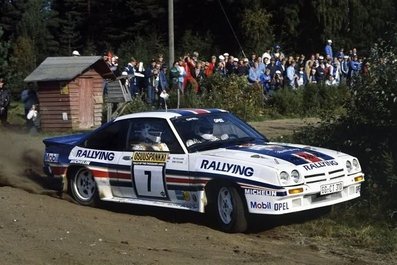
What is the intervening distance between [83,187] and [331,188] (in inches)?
152

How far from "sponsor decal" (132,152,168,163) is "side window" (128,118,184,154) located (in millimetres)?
85

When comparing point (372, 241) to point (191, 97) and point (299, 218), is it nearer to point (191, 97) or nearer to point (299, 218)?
point (299, 218)

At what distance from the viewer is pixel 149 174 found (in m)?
9.59

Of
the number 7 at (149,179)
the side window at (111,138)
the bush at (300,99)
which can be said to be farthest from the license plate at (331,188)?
the bush at (300,99)

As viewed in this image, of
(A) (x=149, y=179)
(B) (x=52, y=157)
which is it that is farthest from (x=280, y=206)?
(B) (x=52, y=157)

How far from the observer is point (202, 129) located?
31.9ft

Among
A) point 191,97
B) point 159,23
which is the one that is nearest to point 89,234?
point 191,97

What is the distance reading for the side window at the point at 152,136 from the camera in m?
9.53

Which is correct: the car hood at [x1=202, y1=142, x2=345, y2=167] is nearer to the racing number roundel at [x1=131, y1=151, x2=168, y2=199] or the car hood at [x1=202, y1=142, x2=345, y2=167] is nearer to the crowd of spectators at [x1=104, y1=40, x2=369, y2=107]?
the racing number roundel at [x1=131, y1=151, x2=168, y2=199]

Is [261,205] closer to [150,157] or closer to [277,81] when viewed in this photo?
[150,157]

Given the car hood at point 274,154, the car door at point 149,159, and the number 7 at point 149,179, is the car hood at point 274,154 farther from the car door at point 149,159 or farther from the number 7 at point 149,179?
the number 7 at point 149,179

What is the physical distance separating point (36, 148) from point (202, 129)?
534cm

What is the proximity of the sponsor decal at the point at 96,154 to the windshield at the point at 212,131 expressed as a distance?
113 cm

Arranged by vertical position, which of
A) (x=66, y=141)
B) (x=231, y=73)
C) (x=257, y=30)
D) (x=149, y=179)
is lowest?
(x=149, y=179)
